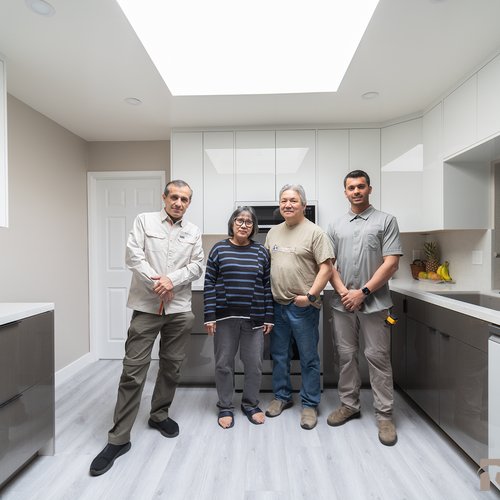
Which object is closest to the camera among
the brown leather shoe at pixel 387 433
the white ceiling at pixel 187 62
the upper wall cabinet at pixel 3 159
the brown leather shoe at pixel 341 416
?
the white ceiling at pixel 187 62

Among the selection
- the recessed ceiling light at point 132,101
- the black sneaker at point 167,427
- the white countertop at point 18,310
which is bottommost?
the black sneaker at point 167,427

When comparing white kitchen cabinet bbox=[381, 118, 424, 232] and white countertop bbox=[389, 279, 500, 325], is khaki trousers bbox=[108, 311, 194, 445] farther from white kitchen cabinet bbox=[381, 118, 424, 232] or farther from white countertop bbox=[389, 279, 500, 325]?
white kitchen cabinet bbox=[381, 118, 424, 232]

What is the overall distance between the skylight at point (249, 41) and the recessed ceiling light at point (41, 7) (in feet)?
1.09

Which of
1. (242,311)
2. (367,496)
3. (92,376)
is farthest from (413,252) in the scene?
(92,376)

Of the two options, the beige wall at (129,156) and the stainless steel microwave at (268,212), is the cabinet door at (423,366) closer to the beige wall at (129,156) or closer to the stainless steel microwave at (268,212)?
the stainless steel microwave at (268,212)

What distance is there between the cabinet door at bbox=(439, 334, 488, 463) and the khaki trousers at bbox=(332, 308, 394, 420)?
1.01 ft

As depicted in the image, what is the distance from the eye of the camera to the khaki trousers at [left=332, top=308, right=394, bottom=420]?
1998 mm

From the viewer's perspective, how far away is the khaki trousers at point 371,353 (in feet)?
6.56

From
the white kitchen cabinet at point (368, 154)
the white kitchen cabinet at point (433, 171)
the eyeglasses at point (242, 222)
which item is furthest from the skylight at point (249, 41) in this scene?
the eyeglasses at point (242, 222)

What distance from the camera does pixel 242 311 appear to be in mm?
2041

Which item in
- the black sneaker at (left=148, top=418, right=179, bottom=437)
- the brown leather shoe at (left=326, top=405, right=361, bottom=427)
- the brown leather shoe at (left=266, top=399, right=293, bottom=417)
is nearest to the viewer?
the black sneaker at (left=148, top=418, right=179, bottom=437)

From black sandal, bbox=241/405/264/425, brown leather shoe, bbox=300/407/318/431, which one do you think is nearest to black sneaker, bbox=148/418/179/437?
black sandal, bbox=241/405/264/425

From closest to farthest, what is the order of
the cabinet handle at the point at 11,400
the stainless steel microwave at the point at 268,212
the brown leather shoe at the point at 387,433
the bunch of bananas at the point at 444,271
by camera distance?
the cabinet handle at the point at 11,400
the brown leather shoe at the point at 387,433
the bunch of bananas at the point at 444,271
the stainless steel microwave at the point at 268,212

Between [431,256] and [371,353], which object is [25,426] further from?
[431,256]
